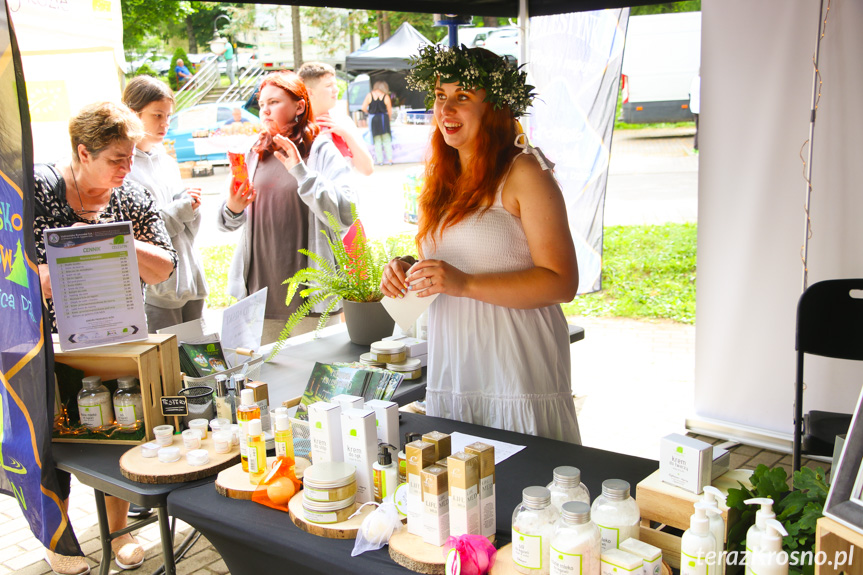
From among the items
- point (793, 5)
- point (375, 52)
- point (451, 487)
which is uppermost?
point (375, 52)

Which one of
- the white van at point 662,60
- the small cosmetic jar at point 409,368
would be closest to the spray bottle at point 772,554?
the small cosmetic jar at point 409,368

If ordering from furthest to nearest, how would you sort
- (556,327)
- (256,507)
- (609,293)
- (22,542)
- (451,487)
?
(609,293), (22,542), (556,327), (256,507), (451,487)

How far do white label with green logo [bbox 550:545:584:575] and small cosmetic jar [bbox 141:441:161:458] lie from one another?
1099 mm

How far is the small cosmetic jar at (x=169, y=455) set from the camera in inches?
69.8

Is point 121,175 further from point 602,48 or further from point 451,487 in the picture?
point 602,48

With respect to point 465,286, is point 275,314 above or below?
below

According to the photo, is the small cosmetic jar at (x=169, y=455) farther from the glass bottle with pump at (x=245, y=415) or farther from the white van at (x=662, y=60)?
the white van at (x=662, y=60)

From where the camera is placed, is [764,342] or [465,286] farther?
[764,342]

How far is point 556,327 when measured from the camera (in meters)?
2.11

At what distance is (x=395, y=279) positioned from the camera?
6.78 ft

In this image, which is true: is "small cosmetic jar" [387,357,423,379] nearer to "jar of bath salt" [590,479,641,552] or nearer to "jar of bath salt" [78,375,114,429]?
"jar of bath salt" [78,375,114,429]

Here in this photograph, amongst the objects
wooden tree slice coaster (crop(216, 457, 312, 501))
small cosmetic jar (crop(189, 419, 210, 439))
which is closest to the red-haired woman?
small cosmetic jar (crop(189, 419, 210, 439))

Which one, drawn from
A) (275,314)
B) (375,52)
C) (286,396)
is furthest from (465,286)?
(375,52)

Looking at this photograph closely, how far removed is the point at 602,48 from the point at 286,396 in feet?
11.0
